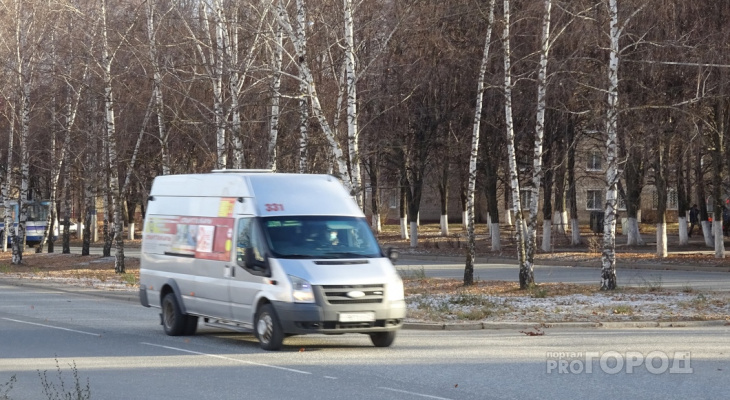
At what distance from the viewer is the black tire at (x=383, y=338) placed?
14.3 m

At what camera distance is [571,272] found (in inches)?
1292

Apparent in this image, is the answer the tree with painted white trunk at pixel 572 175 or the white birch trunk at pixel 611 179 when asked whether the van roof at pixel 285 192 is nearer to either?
the white birch trunk at pixel 611 179

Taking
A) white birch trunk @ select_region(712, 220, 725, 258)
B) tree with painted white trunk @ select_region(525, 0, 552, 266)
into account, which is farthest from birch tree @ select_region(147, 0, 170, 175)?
white birch trunk @ select_region(712, 220, 725, 258)

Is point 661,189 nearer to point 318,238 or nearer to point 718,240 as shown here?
point 718,240

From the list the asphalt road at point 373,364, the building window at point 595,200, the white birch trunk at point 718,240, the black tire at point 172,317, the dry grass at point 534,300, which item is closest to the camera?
the asphalt road at point 373,364

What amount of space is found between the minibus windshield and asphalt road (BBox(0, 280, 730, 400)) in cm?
136

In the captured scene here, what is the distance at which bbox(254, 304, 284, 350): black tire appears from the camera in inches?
536

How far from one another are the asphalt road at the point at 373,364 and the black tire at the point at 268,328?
0.17 metres

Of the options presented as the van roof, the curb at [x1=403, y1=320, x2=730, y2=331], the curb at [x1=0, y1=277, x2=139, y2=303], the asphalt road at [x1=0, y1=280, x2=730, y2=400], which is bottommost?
the asphalt road at [x1=0, y1=280, x2=730, y2=400]

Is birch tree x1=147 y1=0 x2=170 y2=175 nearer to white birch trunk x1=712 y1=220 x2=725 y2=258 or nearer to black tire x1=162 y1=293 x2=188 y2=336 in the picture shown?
black tire x1=162 y1=293 x2=188 y2=336

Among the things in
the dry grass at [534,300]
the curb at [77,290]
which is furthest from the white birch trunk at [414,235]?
the curb at [77,290]

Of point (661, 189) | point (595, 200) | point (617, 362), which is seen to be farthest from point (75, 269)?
point (595, 200)

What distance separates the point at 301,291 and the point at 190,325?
346 centimetres

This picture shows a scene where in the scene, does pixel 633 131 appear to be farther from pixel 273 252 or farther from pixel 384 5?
pixel 273 252
